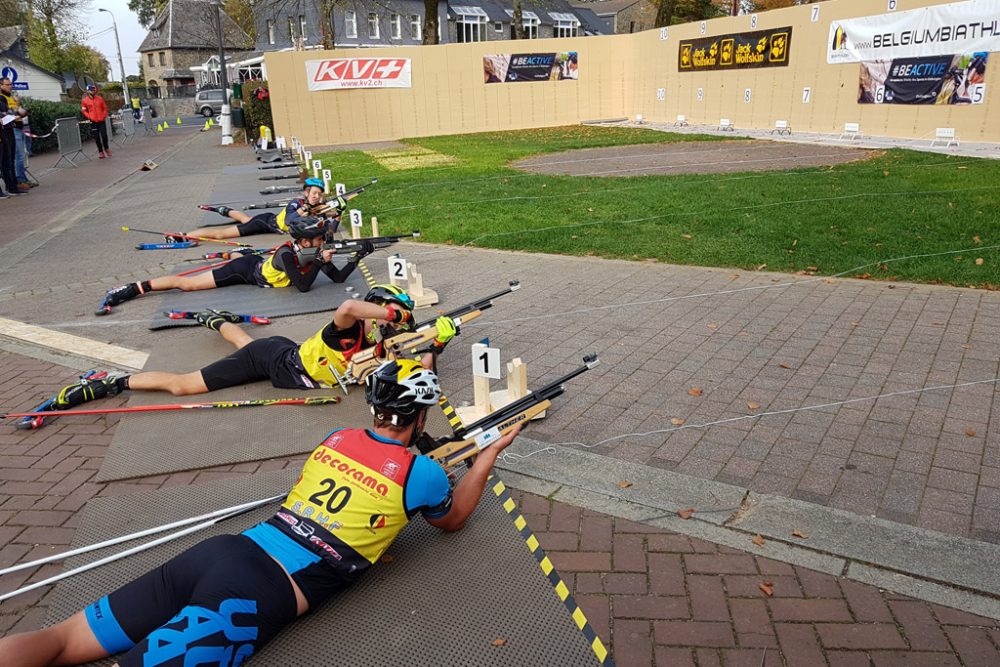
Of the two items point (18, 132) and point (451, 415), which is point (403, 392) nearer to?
point (451, 415)

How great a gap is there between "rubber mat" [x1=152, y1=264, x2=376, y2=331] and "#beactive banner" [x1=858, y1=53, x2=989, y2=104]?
636 inches

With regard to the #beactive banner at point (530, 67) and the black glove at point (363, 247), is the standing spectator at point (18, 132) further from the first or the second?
the #beactive banner at point (530, 67)

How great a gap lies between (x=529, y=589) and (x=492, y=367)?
1746 millimetres

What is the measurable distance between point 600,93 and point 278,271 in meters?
23.8

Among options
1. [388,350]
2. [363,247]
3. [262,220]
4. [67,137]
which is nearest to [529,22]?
[67,137]

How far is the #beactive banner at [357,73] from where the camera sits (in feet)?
86.3

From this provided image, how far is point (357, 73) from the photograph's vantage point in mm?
26766

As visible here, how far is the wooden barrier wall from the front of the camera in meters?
21.3

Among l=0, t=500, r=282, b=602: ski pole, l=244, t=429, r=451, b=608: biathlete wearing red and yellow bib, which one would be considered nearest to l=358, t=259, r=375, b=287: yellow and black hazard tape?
l=0, t=500, r=282, b=602: ski pole

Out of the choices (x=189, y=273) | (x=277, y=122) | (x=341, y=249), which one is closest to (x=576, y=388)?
(x=341, y=249)

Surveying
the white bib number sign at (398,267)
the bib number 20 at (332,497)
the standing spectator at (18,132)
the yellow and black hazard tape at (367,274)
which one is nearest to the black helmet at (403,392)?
the bib number 20 at (332,497)

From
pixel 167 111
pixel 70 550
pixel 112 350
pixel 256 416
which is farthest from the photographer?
pixel 167 111

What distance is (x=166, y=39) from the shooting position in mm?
76500

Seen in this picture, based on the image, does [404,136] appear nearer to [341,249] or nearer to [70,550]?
[341,249]
